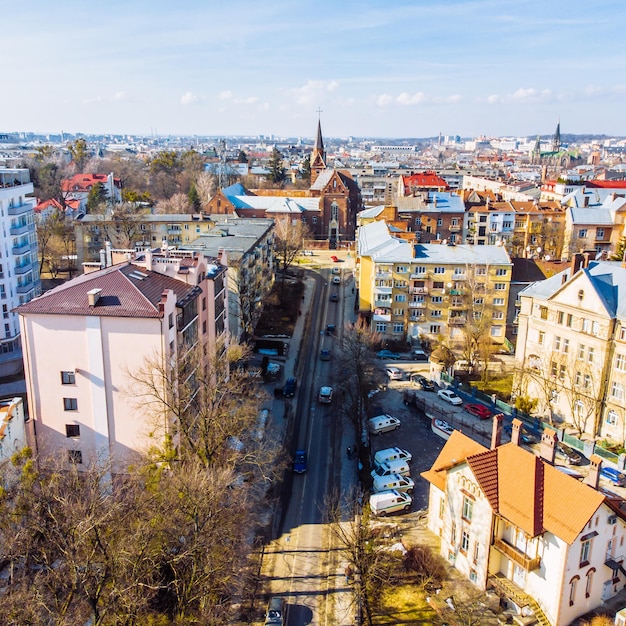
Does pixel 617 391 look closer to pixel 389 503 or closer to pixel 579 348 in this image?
pixel 579 348

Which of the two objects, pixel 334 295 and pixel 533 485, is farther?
pixel 334 295

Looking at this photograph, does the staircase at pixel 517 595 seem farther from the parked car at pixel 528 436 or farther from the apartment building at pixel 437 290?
the apartment building at pixel 437 290

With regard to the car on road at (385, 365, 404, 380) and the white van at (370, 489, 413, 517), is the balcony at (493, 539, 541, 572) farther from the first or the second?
Answer: the car on road at (385, 365, 404, 380)

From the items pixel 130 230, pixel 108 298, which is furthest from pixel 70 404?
pixel 130 230

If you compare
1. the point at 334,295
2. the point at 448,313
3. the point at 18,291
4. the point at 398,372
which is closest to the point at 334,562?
the point at 398,372

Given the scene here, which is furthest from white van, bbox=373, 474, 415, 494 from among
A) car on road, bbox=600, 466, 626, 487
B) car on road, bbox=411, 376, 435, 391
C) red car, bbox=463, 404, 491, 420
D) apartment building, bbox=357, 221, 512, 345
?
apartment building, bbox=357, 221, 512, 345

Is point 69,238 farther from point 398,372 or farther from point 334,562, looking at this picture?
point 334,562
